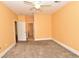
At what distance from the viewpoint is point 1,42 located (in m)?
5.08

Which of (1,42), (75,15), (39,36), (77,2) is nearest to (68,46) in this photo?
(75,15)

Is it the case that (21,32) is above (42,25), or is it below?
below

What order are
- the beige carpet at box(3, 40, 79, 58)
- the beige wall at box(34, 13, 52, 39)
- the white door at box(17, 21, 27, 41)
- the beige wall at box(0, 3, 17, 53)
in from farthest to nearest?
the beige wall at box(34, 13, 52, 39) < the white door at box(17, 21, 27, 41) < the beige wall at box(0, 3, 17, 53) < the beige carpet at box(3, 40, 79, 58)

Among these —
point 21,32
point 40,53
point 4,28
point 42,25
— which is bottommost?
point 40,53

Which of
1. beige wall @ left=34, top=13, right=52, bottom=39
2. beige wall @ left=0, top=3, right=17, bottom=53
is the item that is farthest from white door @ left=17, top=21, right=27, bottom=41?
beige wall @ left=0, top=3, right=17, bottom=53

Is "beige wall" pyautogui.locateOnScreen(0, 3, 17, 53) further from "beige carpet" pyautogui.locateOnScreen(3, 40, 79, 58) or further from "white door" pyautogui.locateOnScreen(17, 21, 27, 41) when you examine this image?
"white door" pyautogui.locateOnScreen(17, 21, 27, 41)

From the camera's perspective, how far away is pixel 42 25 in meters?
10.1

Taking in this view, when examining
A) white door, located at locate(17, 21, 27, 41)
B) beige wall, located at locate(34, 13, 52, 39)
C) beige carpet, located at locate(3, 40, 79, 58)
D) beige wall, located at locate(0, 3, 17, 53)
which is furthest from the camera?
beige wall, located at locate(34, 13, 52, 39)

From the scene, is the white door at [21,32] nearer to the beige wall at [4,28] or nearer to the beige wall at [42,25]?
the beige wall at [42,25]

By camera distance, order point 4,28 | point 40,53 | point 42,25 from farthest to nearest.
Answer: point 42,25, point 4,28, point 40,53

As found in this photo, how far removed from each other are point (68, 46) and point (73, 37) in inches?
35.2

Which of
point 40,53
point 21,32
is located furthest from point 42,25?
point 40,53

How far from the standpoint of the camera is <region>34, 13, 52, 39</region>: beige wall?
9.91 m

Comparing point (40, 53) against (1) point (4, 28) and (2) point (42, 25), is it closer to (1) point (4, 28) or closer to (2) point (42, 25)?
(1) point (4, 28)
